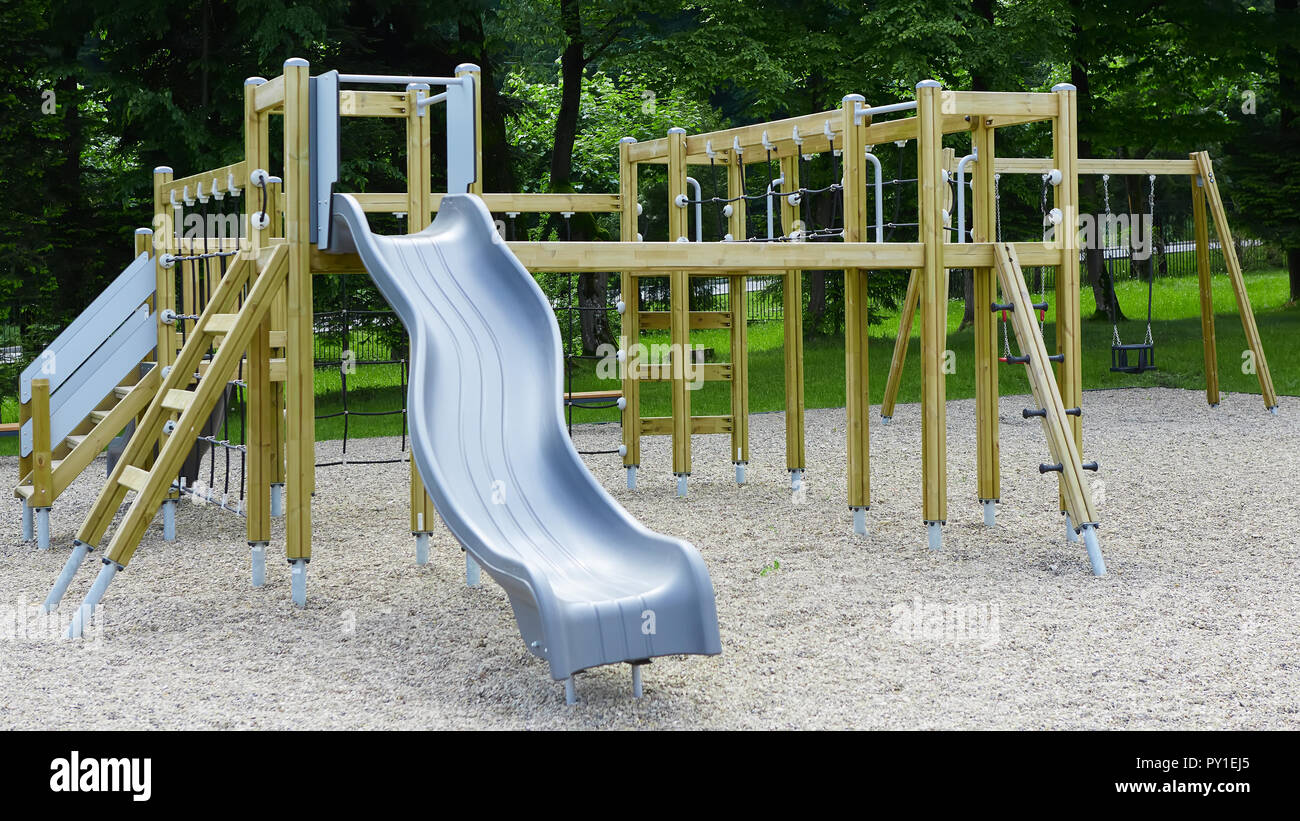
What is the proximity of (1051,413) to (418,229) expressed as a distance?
3.73 metres

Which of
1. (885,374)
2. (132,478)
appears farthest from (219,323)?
(885,374)

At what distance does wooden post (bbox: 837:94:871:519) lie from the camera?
312 inches

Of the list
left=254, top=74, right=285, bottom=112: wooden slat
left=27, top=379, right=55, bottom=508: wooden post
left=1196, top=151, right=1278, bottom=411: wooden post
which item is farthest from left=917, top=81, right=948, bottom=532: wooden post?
left=1196, top=151, right=1278, bottom=411: wooden post

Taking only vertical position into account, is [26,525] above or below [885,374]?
below

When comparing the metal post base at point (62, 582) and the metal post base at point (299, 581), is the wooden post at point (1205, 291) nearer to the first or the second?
the metal post base at point (299, 581)

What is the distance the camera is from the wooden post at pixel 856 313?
793 cm

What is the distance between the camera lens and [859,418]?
8.22 meters

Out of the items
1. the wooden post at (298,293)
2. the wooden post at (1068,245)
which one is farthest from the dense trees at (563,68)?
the wooden post at (1068,245)

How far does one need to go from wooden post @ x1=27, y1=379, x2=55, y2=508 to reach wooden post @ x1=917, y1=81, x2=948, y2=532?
5.56 m

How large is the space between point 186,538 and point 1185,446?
28.3ft

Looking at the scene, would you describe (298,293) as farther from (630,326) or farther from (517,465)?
(630,326)

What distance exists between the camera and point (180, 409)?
684 cm

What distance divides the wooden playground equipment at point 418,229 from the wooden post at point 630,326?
460 millimetres

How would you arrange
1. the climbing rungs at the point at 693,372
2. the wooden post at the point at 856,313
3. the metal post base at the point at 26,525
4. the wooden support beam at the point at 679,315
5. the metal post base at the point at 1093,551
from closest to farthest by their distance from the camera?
the metal post base at the point at 1093,551, the wooden post at the point at 856,313, the metal post base at the point at 26,525, the climbing rungs at the point at 693,372, the wooden support beam at the point at 679,315
